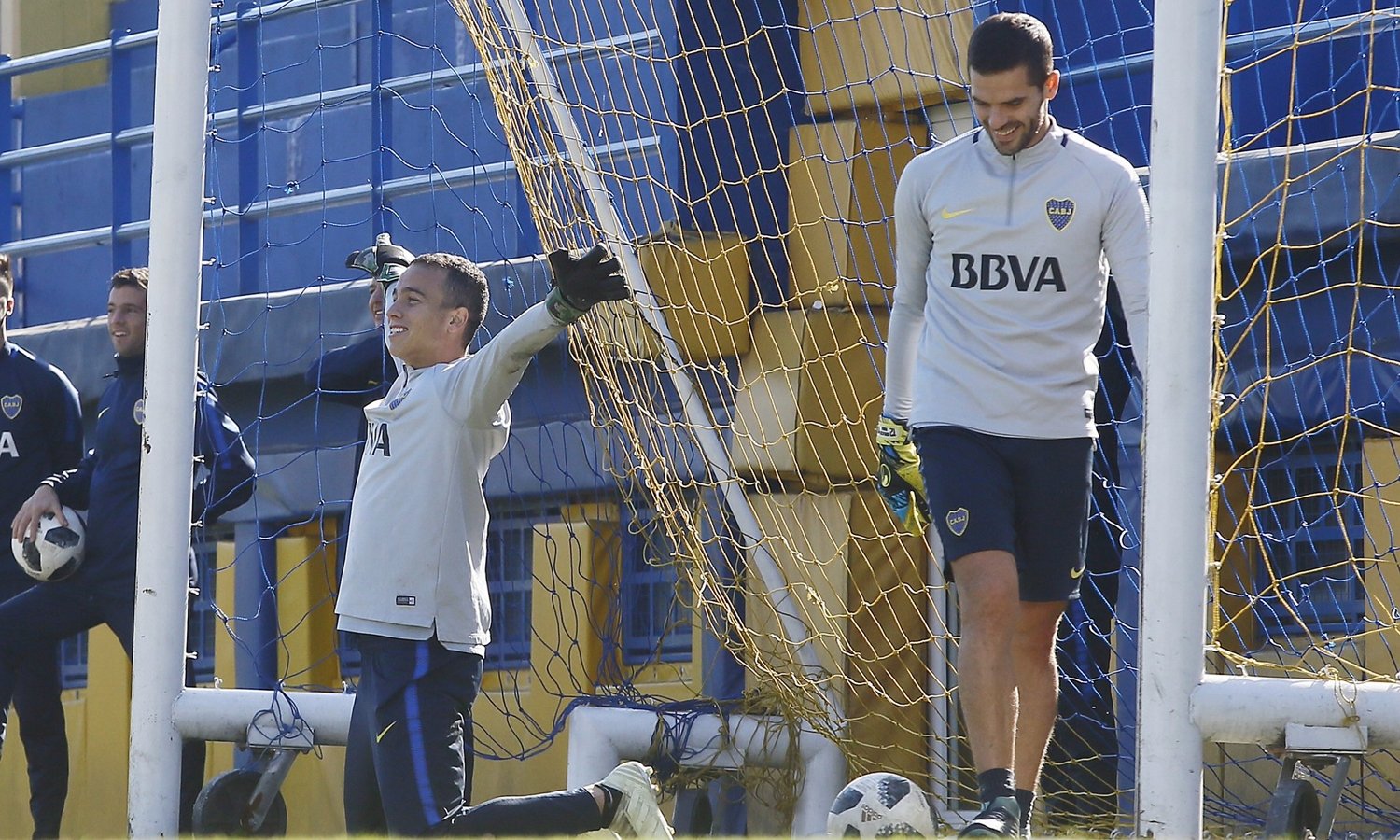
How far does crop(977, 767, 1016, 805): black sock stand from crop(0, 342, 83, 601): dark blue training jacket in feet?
11.4

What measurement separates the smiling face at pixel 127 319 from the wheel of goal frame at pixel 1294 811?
3407 millimetres

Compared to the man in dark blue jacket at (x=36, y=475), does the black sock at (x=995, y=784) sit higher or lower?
lower

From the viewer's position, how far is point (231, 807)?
15.9 ft

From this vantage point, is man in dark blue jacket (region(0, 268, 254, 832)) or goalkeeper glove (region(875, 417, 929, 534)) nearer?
goalkeeper glove (region(875, 417, 929, 534))

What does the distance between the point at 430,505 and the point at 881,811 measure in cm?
115

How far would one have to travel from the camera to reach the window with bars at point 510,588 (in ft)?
21.1

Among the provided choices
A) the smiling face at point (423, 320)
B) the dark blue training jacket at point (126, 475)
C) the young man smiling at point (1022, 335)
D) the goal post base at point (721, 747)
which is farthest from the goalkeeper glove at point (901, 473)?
the dark blue training jacket at point (126, 475)

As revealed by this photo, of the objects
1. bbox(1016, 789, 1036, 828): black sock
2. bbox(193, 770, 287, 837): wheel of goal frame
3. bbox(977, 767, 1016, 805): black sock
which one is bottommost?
bbox(193, 770, 287, 837): wheel of goal frame

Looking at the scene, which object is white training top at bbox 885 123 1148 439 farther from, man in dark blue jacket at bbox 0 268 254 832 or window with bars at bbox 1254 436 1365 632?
man in dark blue jacket at bbox 0 268 254 832

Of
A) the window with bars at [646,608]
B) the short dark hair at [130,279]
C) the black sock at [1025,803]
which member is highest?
the short dark hair at [130,279]

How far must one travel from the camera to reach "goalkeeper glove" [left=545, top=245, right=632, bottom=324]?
12.0 ft

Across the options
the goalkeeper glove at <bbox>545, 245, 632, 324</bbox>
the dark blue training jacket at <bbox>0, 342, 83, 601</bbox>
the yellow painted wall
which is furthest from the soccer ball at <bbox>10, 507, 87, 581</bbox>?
the yellow painted wall

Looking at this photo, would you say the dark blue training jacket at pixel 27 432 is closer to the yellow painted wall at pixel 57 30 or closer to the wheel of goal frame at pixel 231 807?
the wheel of goal frame at pixel 231 807

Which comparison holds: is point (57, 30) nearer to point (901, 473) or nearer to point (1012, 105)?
point (901, 473)
